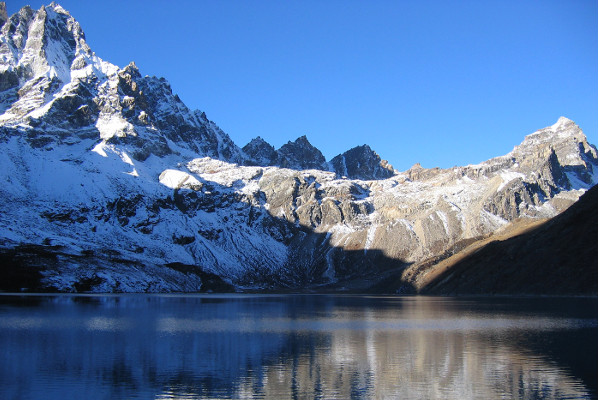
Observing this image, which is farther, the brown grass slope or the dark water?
the brown grass slope

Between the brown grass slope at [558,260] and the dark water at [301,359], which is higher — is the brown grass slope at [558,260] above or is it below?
above

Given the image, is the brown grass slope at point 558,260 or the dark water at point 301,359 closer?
the dark water at point 301,359

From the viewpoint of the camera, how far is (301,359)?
62.9 meters

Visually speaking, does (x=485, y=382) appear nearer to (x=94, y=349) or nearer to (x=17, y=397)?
(x=17, y=397)

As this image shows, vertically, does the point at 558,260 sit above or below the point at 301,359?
above

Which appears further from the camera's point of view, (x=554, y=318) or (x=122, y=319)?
(x=122, y=319)

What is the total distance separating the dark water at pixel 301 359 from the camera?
47.8m

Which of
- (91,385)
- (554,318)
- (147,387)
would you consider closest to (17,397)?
(91,385)

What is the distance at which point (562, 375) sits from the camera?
52875 millimetres

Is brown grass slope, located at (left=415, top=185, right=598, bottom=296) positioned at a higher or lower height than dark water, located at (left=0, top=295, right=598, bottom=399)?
higher

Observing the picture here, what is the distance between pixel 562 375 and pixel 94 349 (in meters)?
50.6

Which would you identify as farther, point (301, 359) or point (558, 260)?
point (558, 260)

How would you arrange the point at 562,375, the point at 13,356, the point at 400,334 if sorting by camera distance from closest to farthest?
the point at 562,375
the point at 13,356
the point at 400,334

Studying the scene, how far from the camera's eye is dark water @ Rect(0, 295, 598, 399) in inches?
1882
